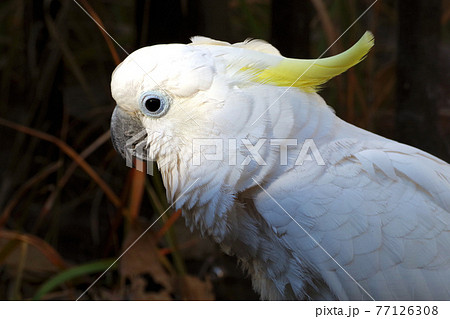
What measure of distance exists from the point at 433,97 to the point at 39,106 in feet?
4.45

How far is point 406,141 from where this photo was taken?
156 centimetres

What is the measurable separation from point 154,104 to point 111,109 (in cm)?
90

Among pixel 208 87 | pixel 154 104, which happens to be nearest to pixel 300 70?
pixel 208 87

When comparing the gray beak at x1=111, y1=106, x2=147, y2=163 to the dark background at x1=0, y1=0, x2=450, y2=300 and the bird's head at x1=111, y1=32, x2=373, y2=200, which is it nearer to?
the bird's head at x1=111, y1=32, x2=373, y2=200

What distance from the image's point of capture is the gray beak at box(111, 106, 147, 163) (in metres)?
1.08

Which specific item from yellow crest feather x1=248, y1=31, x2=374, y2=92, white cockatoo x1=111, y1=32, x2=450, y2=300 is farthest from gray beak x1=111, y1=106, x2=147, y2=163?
yellow crest feather x1=248, y1=31, x2=374, y2=92

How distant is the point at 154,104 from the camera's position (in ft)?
3.30

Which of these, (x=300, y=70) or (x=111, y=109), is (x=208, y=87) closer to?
(x=300, y=70)

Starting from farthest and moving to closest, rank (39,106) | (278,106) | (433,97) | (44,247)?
(39,106), (44,247), (433,97), (278,106)

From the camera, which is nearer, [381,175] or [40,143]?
[381,175]

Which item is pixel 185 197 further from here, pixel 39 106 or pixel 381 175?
pixel 39 106

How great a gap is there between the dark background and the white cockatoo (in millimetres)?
397

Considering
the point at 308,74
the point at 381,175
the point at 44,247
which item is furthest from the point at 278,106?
the point at 44,247

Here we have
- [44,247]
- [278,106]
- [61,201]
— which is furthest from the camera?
[61,201]
